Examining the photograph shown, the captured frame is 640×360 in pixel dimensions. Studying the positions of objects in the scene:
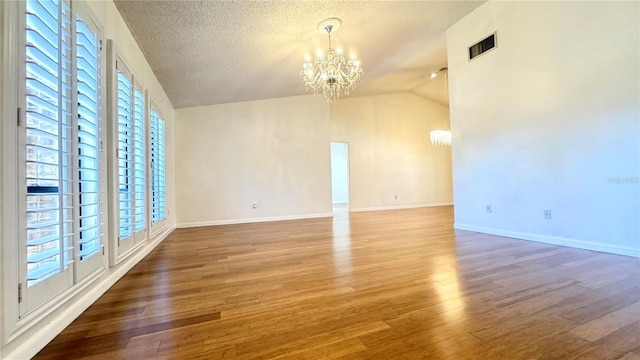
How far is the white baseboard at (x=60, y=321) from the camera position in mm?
1173

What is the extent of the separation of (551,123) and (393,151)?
186 inches

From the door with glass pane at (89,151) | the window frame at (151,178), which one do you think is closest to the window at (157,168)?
the window frame at (151,178)

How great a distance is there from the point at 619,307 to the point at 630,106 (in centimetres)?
214

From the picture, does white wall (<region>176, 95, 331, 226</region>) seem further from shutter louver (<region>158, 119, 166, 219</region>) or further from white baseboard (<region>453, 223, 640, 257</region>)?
white baseboard (<region>453, 223, 640, 257</region>)

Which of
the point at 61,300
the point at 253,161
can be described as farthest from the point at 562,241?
the point at 253,161

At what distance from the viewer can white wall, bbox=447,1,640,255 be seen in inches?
104

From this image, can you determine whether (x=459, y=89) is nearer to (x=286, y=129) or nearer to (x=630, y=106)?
(x=630, y=106)

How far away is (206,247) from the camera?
3.43 metres

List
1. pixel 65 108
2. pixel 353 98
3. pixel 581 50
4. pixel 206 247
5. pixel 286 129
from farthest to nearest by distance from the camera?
pixel 353 98
pixel 286 129
pixel 206 247
pixel 581 50
pixel 65 108

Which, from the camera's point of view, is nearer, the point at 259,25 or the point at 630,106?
the point at 630,106

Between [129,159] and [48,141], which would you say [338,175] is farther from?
[48,141]

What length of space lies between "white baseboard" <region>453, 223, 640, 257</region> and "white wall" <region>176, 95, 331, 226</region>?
3224 mm

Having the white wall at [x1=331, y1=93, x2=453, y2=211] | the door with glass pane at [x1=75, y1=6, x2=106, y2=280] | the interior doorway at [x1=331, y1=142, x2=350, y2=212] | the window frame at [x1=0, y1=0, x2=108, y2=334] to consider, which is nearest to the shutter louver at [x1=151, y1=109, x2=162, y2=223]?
the door with glass pane at [x1=75, y1=6, x2=106, y2=280]

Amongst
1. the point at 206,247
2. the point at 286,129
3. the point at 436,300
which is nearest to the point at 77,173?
the point at 206,247
